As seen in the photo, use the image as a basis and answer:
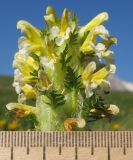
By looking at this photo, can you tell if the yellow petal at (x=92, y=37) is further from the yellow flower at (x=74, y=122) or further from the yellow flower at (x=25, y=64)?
the yellow flower at (x=74, y=122)

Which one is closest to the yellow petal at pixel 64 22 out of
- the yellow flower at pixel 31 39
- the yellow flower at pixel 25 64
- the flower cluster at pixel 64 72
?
the flower cluster at pixel 64 72

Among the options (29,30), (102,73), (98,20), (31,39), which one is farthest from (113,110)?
(29,30)

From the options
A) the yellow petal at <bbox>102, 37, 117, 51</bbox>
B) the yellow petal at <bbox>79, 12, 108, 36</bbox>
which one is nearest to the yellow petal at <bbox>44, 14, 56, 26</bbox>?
the yellow petal at <bbox>79, 12, 108, 36</bbox>

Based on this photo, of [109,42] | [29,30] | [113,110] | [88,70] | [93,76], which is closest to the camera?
[88,70]

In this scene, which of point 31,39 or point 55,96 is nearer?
point 55,96

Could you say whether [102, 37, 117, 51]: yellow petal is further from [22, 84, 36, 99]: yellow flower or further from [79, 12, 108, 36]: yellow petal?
[22, 84, 36, 99]: yellow flower

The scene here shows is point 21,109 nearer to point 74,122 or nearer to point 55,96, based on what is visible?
point 55,96
